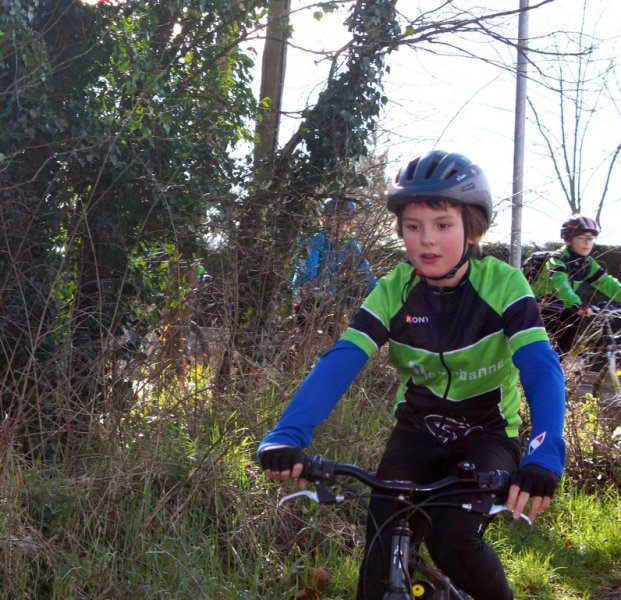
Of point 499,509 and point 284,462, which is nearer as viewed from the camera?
point 499,509

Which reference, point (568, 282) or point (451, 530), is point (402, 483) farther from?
point (568, 282)

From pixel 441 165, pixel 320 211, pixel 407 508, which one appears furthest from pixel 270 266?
pixel 407 508

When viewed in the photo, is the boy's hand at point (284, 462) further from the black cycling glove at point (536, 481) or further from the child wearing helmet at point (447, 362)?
the black cycling glove at point (536, 481)

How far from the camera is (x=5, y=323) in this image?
5.57m

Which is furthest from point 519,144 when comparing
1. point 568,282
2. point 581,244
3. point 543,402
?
point 543,402

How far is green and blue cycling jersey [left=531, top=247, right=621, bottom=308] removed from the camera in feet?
25.6

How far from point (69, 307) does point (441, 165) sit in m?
3.41

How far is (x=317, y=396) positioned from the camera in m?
3.08

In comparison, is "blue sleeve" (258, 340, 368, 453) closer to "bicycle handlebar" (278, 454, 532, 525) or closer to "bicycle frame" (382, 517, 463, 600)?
"bicycle handlebar" (278, 454, 532, 525)

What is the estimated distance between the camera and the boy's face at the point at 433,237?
3.25 metres

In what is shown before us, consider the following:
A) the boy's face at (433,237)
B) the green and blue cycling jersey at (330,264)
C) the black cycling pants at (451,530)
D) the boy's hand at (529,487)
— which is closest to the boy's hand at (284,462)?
the black cycling pants at (451,530)

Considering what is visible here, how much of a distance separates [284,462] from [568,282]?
6.00 metres

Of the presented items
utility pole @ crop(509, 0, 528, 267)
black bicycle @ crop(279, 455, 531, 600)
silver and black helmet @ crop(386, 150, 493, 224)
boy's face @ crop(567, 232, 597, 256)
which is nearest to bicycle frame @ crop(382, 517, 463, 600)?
black bicycle @ crop(279, 455, 531, 600)

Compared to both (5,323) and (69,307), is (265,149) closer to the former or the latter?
(69,307)
